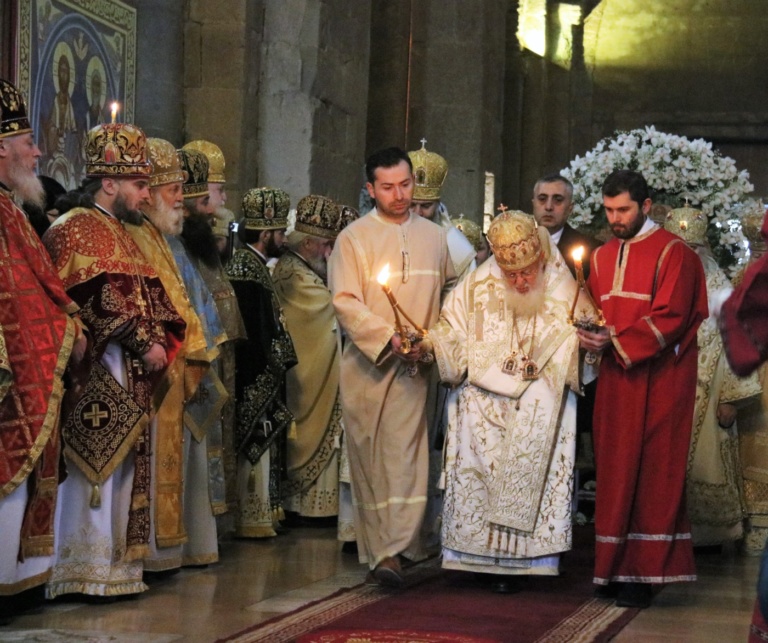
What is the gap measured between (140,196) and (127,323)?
62 cm

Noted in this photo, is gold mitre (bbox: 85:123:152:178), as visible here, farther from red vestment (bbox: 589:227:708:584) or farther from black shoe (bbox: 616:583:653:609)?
black shoe (bbox: 616:583:653:609)

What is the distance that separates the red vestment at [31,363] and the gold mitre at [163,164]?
1.16m

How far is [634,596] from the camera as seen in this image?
21.0 feet

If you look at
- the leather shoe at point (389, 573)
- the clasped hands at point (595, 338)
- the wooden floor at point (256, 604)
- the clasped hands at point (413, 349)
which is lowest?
the wooden floor at point (256, 604)

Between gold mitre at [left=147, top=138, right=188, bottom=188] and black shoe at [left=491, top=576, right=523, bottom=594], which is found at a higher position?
gold mitre at [left=147, top=138, right=188, bottom=188]

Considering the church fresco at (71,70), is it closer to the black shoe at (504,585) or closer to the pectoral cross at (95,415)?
the pectoral cross at (95,415)

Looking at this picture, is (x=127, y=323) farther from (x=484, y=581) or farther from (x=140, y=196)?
(x=484, y=581)

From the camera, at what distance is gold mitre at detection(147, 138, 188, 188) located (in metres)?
6.93

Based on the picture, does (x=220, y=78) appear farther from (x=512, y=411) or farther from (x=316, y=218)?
(x=512, y=411)

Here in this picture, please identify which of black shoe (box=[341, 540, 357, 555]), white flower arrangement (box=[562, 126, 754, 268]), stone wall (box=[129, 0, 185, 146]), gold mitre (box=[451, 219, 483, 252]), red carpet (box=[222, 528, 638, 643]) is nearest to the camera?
red carpet (box=[222, 528, 638, 643])

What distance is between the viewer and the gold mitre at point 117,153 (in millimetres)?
6492

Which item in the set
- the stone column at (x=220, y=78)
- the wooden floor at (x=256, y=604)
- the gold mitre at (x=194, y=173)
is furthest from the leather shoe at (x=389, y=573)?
the stone column at (x=220, y=78)

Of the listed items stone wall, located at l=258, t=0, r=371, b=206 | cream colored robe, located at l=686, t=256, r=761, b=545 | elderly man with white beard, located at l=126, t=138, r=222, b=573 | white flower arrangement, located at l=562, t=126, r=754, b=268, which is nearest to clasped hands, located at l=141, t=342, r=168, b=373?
elderly man with white beard, located at l=126, t=138, r=222, b=573

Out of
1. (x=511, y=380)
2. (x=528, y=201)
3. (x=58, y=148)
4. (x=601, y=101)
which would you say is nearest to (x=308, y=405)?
(x=58, y=148)
